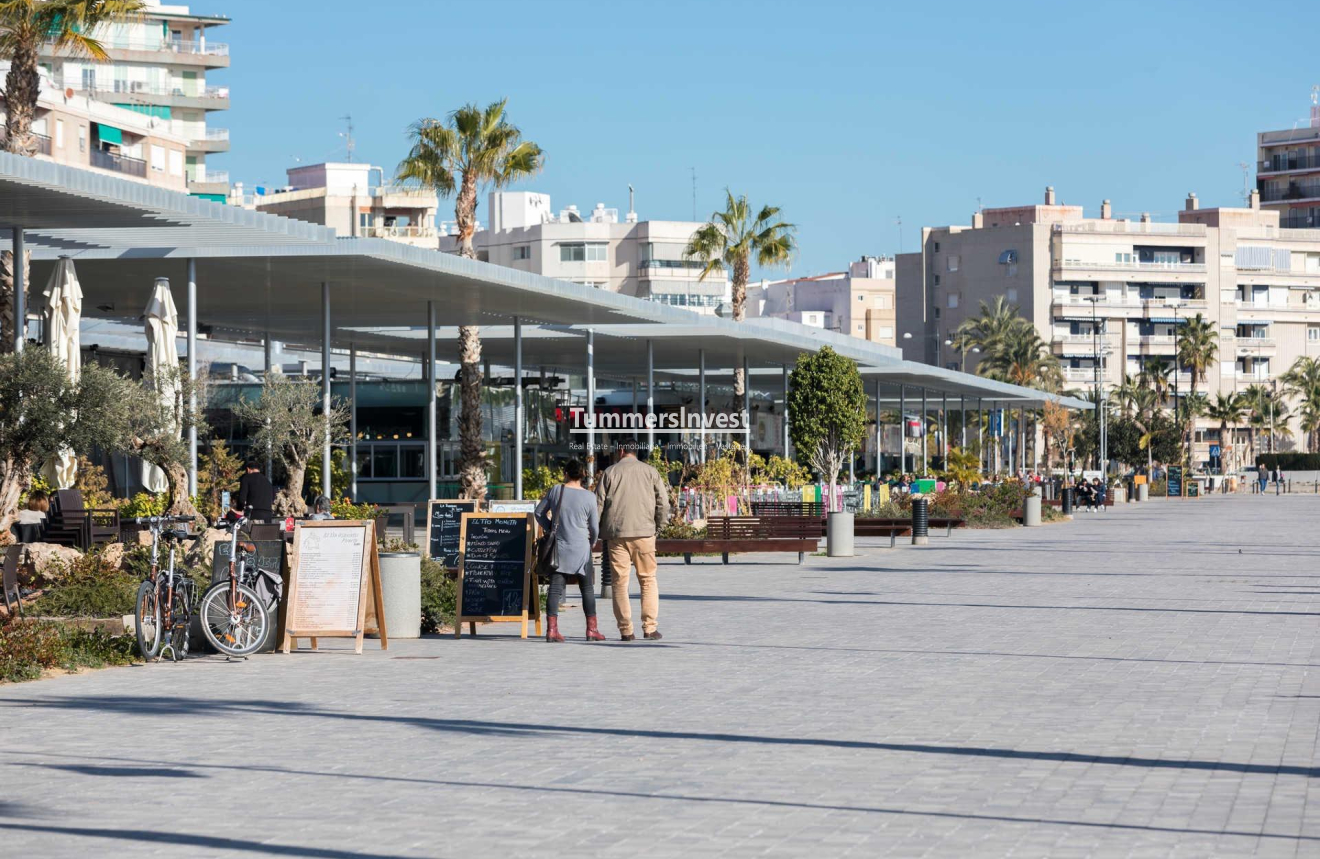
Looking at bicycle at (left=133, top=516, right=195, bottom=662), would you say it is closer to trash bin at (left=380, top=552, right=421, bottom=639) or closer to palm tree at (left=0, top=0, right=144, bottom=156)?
trash bin at (left=380, top=552, right=421, bottom=639)

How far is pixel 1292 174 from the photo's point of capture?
152 meters

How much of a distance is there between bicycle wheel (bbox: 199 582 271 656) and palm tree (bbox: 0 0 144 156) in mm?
15642

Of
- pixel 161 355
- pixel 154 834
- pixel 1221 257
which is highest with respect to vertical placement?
pixel 1221 257

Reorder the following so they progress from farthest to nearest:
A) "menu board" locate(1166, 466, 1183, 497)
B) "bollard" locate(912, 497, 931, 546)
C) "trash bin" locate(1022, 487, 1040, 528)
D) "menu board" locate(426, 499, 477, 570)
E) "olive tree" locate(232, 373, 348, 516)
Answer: "menu board" locate(1166, 466, 1183, 497), "trash bin" locate(1022, 487, 1040, 528), "bollard" locate(912, 497, 931, 546), "olive tree" locate(232, 373, 348, 516), "menu board" locate(426, 499, 477, 570)

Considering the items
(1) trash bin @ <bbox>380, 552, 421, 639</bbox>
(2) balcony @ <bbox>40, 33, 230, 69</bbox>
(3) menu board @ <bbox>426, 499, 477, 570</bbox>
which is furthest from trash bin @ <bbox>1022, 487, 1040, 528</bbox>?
(2) balcony @ <bbox>40, 33, 230, 69</bbox>

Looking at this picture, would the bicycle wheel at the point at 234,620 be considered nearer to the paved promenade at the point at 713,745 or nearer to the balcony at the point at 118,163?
the paved promenade at the point at 713,745

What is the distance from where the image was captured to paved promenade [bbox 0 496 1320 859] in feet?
23.0

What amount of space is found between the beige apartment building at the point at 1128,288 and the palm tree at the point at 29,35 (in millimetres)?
97501

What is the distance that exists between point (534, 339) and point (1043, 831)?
36.0 metres

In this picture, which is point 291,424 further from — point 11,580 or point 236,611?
point 236,611

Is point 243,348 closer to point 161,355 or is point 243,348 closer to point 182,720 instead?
point 161,355

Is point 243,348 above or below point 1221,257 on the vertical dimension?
below

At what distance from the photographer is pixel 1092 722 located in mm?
9953

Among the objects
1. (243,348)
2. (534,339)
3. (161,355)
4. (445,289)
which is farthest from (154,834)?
(243,348)
